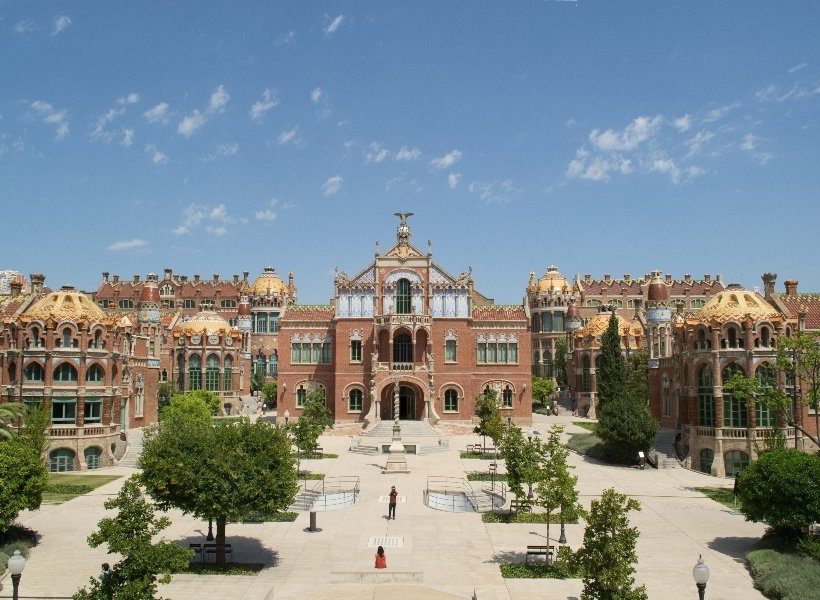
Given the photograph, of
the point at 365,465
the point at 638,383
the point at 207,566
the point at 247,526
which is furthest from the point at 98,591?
the point at 638,383

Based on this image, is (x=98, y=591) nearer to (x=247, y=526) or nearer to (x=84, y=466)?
(x=247, y=526)

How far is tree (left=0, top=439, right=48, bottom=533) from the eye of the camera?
86.4 feet

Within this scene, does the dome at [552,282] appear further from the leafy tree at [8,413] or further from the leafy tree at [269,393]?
the leafy tree at [8,413]

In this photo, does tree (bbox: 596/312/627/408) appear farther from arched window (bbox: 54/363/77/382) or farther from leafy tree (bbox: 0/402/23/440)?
leafy tree (bbox: 0/402/23/440)

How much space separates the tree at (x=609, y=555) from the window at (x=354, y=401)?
1836 inches

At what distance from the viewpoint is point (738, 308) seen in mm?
47188

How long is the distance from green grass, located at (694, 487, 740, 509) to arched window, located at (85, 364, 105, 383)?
38.8 meters

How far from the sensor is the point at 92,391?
4784 cm

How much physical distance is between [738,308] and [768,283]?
20.5ft

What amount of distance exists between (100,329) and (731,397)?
4198 centimetres

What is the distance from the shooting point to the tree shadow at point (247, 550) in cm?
2675

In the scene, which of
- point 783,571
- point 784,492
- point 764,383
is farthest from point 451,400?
point 783,571

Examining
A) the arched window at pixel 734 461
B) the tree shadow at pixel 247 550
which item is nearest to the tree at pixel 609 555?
the tree shadow at pixel 247 550

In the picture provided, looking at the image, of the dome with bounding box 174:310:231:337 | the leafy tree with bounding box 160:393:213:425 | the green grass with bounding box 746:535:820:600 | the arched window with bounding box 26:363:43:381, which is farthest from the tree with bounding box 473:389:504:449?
the dome with bounding box 174:310:231:337
